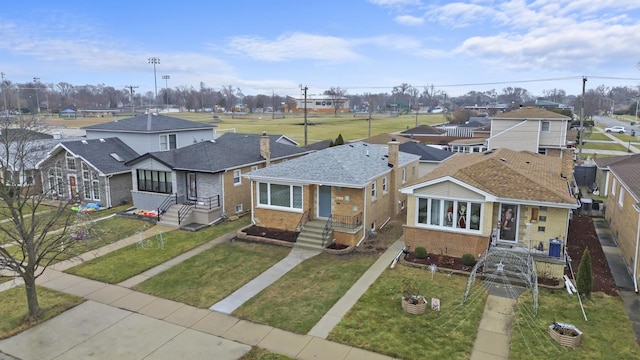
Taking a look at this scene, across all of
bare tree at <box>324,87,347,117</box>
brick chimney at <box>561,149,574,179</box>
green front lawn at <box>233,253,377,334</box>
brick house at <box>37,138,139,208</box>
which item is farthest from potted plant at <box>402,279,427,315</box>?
bare tree at <box>324,87,347,117</box>

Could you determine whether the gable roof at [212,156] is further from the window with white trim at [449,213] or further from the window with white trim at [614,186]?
the window with white trim at [614,186]

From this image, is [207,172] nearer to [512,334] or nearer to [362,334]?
[362,334]

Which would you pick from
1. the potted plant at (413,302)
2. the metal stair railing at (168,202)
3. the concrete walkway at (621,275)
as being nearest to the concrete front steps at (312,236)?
the potted plant at (413,302)

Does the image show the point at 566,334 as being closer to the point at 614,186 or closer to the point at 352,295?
the point at 352,295

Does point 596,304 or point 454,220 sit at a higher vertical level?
point 454,220

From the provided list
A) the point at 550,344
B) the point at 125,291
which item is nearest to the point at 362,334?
the point at 550,344

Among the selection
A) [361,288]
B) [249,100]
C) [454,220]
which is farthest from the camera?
[249,100]
